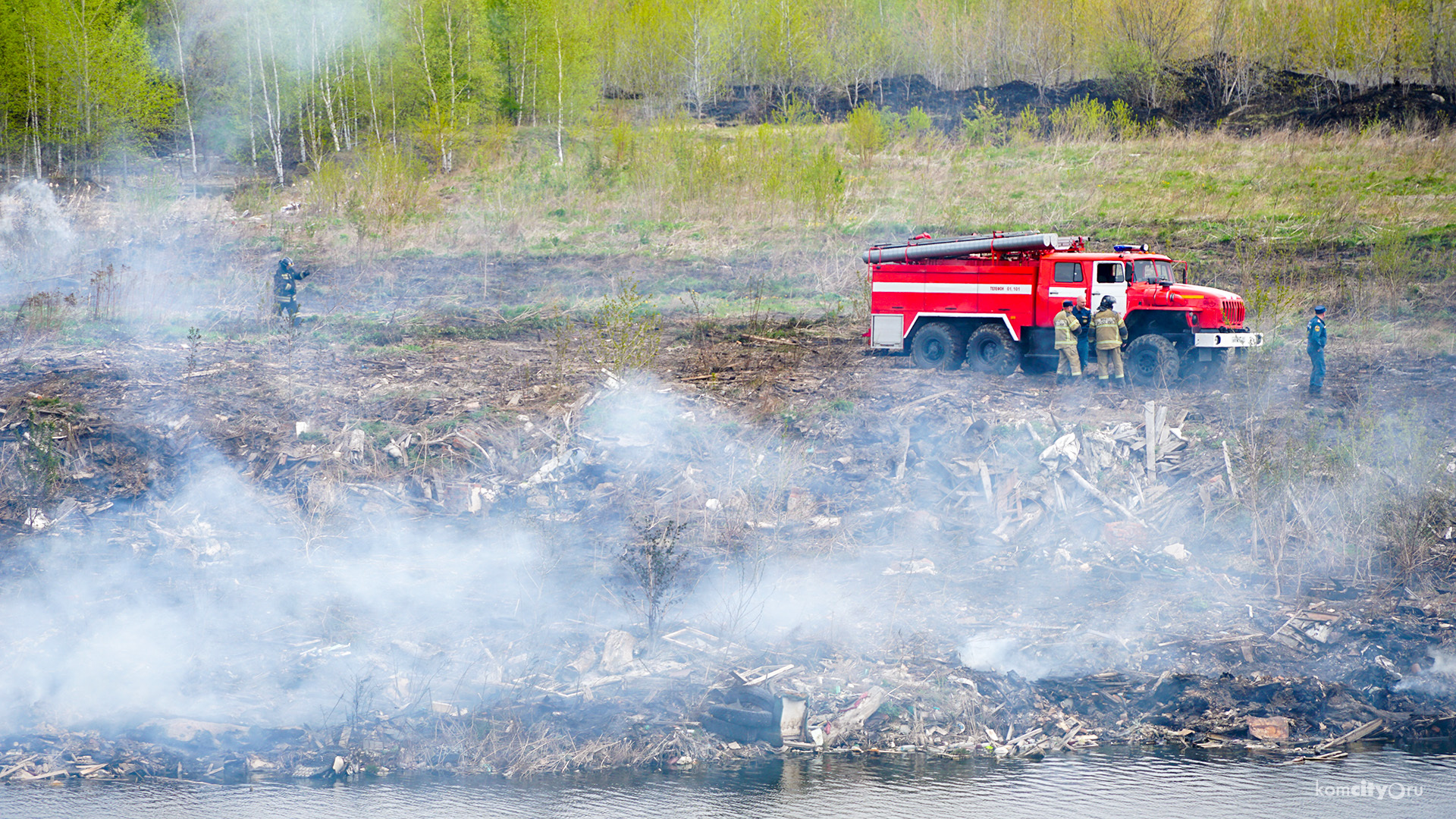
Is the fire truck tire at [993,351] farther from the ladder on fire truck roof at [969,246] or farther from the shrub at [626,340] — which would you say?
the shrub at [626,340]

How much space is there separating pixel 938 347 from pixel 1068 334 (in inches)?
78.9

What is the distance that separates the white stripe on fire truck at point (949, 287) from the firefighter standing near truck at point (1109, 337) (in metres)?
1.00

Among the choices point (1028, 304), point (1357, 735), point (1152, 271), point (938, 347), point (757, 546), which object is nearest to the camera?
point (1357, 735)

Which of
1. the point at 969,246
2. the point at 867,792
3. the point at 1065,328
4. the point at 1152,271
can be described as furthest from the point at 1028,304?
the point at 867,792

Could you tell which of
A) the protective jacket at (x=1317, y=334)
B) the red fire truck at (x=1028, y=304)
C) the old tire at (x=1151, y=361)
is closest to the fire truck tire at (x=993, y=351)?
the red fire truck at (x=1028, y=304)

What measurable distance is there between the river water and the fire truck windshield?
7.06 m

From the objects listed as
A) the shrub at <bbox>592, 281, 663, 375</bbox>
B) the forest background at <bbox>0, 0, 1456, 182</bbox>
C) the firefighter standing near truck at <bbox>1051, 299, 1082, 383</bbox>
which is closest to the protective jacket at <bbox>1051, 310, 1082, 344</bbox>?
the firefighter standing near truck at <bbox>1051, 299, 1082, 383</bbox>

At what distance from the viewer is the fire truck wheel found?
1366cm

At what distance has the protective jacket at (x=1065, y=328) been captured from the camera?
536 inches

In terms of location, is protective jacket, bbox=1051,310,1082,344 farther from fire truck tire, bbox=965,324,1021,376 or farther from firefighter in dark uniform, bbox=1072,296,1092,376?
fire truck tire, bbox=965,324,1021,376

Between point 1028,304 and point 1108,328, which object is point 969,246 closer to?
point 1028,304

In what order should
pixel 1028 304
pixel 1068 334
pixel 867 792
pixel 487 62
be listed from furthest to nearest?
pixel 487 62 < pixel 1028 304 < pixel 1068 334 < pixel 867 792

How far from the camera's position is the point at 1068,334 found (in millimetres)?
13672

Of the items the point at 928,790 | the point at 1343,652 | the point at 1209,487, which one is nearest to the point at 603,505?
the point at 928,790
